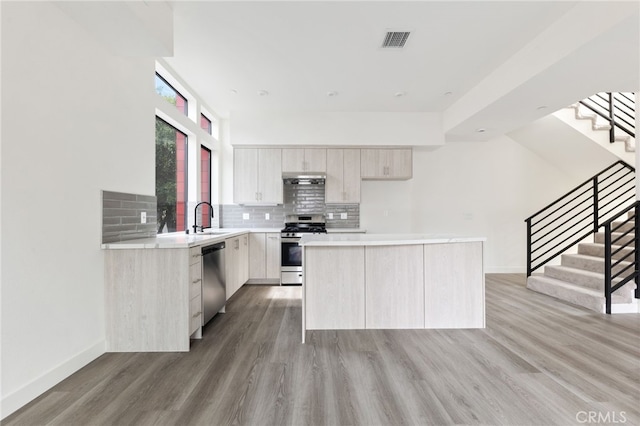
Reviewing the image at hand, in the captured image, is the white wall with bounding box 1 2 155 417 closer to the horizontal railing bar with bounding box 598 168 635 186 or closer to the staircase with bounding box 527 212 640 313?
the staircase with bounding box 527 212 640 313

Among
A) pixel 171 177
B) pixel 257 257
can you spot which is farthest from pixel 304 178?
pixel 171 177

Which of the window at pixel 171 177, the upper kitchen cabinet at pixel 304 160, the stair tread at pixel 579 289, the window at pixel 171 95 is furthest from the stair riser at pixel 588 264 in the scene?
the window at pixel 171 95

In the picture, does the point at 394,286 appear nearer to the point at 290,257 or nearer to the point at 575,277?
the point at 290,257

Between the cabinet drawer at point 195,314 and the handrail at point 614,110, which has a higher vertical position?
the handrail at point 614,110

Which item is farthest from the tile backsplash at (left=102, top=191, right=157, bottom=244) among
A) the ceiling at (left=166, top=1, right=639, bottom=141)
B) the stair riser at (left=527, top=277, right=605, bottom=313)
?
the stair riser at (left=527, top=277, right=605, bottom=313)

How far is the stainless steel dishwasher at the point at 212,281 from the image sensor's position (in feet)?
9.48

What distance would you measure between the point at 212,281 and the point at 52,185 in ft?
5.17

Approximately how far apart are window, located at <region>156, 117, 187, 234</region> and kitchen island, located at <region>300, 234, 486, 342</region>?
2.05 meters

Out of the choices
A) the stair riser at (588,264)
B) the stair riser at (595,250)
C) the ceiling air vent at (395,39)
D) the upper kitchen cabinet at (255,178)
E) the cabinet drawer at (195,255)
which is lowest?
the stair riser at (588,264)

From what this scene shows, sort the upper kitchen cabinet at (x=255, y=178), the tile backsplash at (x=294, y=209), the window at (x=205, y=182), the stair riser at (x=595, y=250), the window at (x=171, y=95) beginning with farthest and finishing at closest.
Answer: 1. the tile backsplash at (x=294, y=209)
2. the upper kitchen cabinet at (x=255, y=178)
3. the window at (x=205, y=182)
4. the stair riser at (x=595, y=250)
5. the window at (x=171, y=95)

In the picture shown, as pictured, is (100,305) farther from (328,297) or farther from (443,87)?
(443,87)

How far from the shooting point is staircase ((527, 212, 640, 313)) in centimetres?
345

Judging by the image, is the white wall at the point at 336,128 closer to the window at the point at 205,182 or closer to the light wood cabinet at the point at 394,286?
the window at the point at 205,182

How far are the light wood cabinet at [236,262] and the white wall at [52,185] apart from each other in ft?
4.68
